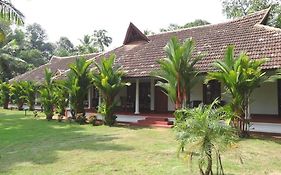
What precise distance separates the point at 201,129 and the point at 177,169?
208 cm

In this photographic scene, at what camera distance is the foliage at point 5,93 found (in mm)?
32219

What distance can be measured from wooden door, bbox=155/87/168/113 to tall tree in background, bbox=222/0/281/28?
12.2 metres

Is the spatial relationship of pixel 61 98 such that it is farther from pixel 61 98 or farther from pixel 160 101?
pixel 160 101

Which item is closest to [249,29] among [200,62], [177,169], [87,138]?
[200,62]

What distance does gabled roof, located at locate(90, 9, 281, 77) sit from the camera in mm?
14672

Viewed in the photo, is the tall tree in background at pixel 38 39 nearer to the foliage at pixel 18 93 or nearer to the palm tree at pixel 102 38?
the palm tree at pixel 102 38

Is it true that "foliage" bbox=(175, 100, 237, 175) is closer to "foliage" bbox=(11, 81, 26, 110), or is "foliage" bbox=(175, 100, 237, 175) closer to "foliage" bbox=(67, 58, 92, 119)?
"foliage" bbox=(67, 58, 92, 119)

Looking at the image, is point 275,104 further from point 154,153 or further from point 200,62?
point 154,153

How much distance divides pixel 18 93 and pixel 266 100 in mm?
21244

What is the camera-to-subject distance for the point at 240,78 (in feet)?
39.6

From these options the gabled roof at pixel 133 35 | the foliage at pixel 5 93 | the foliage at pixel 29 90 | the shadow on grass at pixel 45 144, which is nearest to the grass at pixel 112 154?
the shadow on grass at pixel 45 144

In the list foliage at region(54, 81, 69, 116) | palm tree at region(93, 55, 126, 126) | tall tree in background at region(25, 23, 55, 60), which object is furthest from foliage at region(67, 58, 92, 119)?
tall tree in background at region(25, 23, 55, 60)

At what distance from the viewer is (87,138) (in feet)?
42.5

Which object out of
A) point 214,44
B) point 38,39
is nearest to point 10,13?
point 214,44
